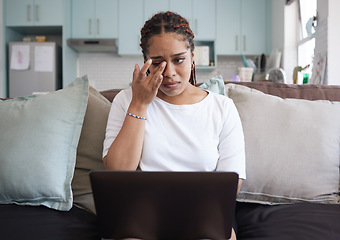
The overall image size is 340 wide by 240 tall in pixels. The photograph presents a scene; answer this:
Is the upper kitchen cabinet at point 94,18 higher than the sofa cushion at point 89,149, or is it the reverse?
the upper kitchen cabinet at point 94,18

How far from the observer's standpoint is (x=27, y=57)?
187 inches

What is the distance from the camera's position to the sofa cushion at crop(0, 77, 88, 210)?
48.9 inches

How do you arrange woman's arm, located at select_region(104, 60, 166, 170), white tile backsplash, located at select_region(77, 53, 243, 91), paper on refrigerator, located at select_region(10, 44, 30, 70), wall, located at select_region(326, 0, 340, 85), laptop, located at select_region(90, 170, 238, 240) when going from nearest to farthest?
laptop, located at select_region(90, 170, 238, 240) → woman's arm, located at select_region(104, 60, 166, 170) → wall, located at select_region(326, 0, 340, 85) → paper on refrigerator, located at select_region(10, 44, 30, 70) → white tile backsplash, located at select_region(77, 53, 243, 91)

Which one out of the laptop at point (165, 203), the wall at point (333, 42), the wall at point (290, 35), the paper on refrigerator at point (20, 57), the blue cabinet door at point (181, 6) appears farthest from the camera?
the blue cabinet door at point (181, 6)

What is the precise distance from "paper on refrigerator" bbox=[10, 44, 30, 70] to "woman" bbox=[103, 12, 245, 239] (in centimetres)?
400

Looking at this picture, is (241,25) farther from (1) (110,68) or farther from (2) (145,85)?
(2) (145,85)

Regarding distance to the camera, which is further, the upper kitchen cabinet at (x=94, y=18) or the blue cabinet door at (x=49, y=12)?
the upper kitchen cabinet at (x=94, y=18)

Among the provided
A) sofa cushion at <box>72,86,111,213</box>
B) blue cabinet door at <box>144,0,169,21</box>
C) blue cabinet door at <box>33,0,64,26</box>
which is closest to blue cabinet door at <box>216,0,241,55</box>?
blue cabinet door at <box>144,0,169,21</box>

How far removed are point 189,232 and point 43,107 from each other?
2.68 feet

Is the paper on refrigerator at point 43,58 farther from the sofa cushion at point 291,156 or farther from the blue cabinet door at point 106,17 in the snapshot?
the sofa cushion at point 291,156

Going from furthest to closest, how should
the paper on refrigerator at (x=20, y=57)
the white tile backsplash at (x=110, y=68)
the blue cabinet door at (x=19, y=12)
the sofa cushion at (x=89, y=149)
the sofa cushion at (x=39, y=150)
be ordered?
the white tile backsplash at (x=110, y=68)
the blue cabinet door at (x=19, y=12)
the paper on refrigerator at (x=20, y=57)
the sofa cushion at (x=89, y=149)
the sofa cushion at (x=39, y=150)

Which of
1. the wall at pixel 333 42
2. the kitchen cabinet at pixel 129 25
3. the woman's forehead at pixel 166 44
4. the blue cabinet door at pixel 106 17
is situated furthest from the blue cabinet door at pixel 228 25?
the woman's forehead at pixel 166 44

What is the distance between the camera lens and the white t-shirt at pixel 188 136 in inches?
46.7

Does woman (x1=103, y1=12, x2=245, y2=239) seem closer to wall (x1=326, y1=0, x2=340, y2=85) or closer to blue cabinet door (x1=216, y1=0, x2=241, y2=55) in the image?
wall (x1=326, y1=0, x2=340, y2=85)
